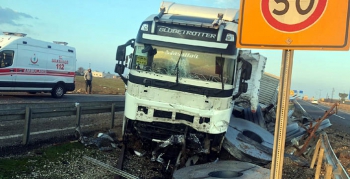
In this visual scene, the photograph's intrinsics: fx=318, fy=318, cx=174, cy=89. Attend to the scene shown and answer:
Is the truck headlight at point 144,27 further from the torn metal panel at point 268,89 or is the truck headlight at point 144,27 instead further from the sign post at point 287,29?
the torn metal panel at point 268,89

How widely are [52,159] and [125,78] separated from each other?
2.72 metres

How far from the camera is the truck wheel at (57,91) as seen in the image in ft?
61.0

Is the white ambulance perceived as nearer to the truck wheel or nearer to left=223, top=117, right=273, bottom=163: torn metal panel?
the truck wheel

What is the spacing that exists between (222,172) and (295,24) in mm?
3912

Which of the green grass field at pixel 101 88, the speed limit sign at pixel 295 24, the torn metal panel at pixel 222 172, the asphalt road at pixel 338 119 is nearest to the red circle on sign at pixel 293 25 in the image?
the speed limit sign at pixel 295 24

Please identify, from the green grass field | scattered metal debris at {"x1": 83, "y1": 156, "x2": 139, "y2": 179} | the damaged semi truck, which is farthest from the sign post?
the green grass field

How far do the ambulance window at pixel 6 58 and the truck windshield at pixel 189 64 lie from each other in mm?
11155

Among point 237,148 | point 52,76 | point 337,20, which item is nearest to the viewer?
point 337,20

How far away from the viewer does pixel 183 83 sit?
7199 mm

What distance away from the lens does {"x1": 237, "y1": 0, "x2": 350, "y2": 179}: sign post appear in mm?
2604

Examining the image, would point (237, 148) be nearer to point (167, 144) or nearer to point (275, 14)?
point (167, 144)

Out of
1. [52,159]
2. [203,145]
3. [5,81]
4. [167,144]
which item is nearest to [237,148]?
[203,145]

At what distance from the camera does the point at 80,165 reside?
254 inches

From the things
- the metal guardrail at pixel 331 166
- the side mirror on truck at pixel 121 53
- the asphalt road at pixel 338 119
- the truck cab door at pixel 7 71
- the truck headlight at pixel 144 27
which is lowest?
the asphalt road at pixel 338 119
